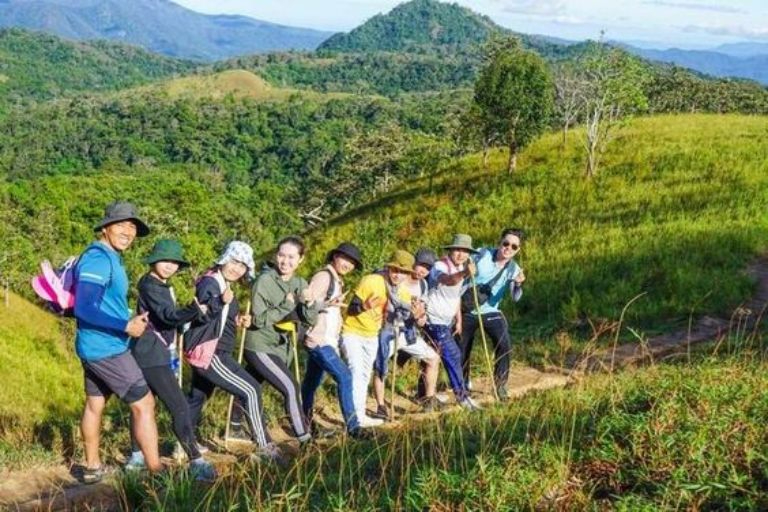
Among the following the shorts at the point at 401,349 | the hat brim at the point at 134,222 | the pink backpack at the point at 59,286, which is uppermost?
the hat brim at the point at 134,222

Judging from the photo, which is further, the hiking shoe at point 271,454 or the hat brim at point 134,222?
the hiking shoe at point 271,454

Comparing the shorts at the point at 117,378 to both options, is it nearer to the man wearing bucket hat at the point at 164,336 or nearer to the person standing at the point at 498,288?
the man wearing bucket hat at the point at 164,336

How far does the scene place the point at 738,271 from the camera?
11039 millimetres

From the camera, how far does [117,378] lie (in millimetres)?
4473

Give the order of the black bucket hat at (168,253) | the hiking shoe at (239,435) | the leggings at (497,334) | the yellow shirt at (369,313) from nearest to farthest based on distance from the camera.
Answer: the black bucket hat at (168,253) < the hiking shoe at (239,435) < the yellow shirt at (369,313) < the leggings at (497,334)

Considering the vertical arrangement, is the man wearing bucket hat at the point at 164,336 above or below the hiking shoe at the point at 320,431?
above

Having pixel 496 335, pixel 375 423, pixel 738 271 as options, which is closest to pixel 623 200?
pixel 738 271

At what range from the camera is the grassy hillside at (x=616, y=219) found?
10.6 meters

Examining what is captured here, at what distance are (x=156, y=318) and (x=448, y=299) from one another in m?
2.70

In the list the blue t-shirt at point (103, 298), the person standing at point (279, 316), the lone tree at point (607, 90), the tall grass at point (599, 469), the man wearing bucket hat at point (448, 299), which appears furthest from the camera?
the lone tree at point (607, 90)

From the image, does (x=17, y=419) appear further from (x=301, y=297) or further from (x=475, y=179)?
(x=475, y=179)

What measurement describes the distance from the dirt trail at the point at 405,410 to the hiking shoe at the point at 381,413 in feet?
0.37

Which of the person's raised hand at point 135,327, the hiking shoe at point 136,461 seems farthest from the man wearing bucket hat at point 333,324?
the person's raised hand at point 135,327

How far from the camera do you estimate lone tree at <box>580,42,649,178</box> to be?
19578mm
